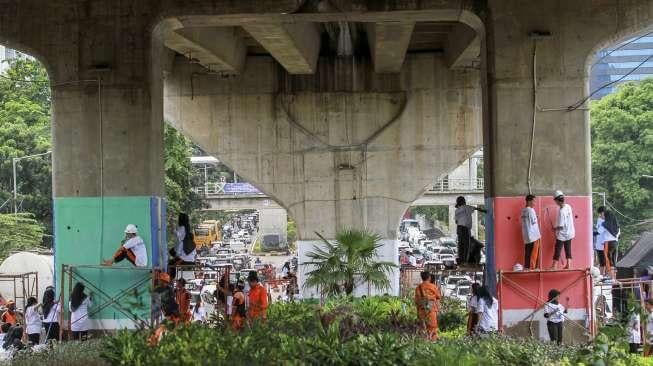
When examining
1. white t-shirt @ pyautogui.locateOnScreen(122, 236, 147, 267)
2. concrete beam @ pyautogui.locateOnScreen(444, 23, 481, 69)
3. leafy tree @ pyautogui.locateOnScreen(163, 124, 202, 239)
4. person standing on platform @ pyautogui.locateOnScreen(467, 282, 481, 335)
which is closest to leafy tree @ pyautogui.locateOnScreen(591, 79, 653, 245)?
concrete beam @ pyautogui.locateOnScreen(444, 23, 481, 69)

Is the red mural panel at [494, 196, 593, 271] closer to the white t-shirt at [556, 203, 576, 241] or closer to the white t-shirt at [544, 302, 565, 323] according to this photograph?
the white t-shirt at [556, 203, 576, 241]

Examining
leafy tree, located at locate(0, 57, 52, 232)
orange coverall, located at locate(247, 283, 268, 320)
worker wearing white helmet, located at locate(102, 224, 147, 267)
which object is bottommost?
orange coverall, located at locate(247, 283, 268, 320)

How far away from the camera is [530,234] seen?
1598 cm

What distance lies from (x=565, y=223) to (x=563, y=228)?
0.32 ft

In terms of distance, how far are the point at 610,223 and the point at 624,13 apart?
503 cm

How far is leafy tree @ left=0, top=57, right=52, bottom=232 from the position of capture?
41.8 m

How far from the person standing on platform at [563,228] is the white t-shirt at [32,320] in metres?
10.2

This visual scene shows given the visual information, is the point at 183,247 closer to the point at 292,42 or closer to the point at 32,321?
the point at 32,321

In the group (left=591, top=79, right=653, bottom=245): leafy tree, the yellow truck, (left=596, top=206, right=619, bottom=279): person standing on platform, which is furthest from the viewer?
the yellow truck

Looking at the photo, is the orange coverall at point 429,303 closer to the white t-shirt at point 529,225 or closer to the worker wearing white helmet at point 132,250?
the white t-shirt at point 529,225

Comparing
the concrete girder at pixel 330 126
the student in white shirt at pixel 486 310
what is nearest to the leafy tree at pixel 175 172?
the concrete girder at pixel 330 126

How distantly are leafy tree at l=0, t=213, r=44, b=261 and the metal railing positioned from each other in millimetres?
29758

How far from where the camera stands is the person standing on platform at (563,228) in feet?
52.3

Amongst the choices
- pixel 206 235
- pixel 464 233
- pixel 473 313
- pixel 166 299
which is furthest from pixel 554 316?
pixel 206 235
